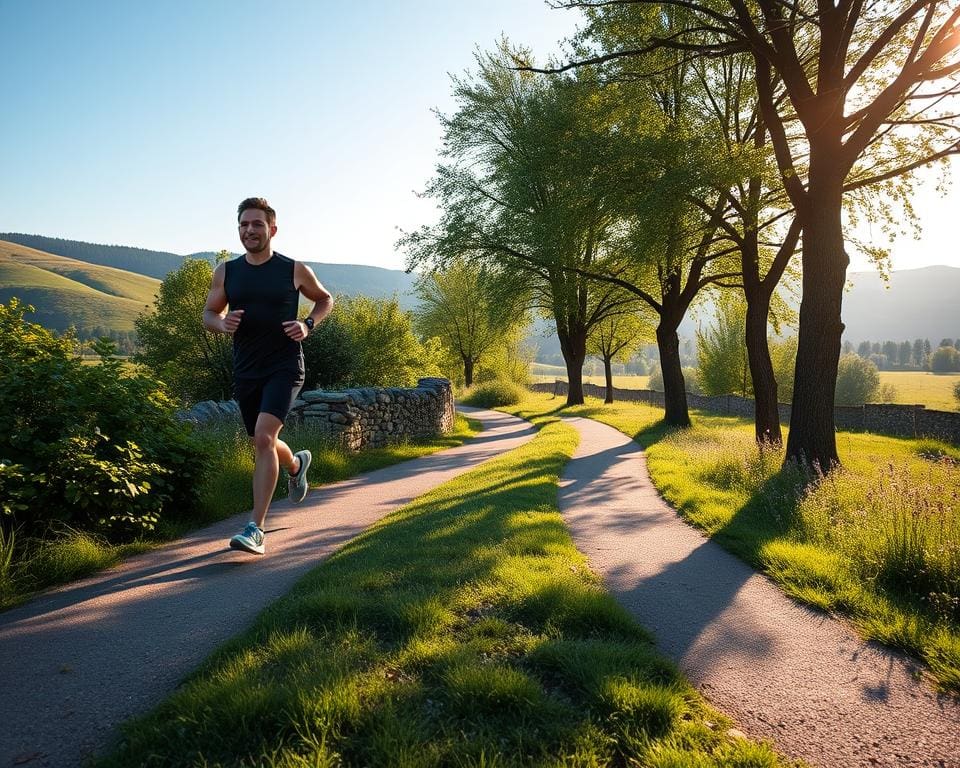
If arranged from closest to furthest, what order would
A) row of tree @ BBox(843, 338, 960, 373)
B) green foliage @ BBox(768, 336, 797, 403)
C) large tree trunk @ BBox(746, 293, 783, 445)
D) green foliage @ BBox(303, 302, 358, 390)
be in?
1. large tree trunk @ BBox(746, 293, 783, 445)
2. green foliage @ BBox(303, 302, 358, 390)
3. green foliage @ BBox(768, 336, 797, 403)
4. row of tree @ BBox(843, 338, 960, 373)

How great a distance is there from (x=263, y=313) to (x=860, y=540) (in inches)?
209

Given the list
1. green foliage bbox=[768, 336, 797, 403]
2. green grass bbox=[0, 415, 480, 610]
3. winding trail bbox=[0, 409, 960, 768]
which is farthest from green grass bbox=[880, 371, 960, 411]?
winding trail bbox=[0, 409, 960, 768]

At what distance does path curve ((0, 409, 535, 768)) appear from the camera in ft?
7.47

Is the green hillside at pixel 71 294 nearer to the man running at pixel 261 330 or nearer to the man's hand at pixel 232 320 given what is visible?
the man running at pixel 261 330

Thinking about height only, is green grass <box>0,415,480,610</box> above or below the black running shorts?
below

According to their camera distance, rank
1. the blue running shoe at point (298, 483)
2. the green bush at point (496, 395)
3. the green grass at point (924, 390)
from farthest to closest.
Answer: the green grass at point (924, 390), the green bush at point (496, 395), the blue running shoe at point (298, 483)

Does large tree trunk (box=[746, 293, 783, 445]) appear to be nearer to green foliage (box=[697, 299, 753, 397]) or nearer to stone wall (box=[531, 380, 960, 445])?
stone wall (box=[531, 380, 960, 445])

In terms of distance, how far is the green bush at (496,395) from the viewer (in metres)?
37.5

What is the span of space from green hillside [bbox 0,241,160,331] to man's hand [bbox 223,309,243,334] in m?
156

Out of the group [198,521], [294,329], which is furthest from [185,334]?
[294,329]

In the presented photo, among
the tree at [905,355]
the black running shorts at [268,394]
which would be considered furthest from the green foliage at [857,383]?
the tree at [905,355]

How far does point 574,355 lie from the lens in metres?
28.7

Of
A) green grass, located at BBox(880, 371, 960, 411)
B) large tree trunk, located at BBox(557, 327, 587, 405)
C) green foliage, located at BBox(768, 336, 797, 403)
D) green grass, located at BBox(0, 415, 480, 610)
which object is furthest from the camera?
green grass, located at BBox(880, 371, 960, 411)

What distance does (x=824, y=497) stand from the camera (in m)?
6.04
